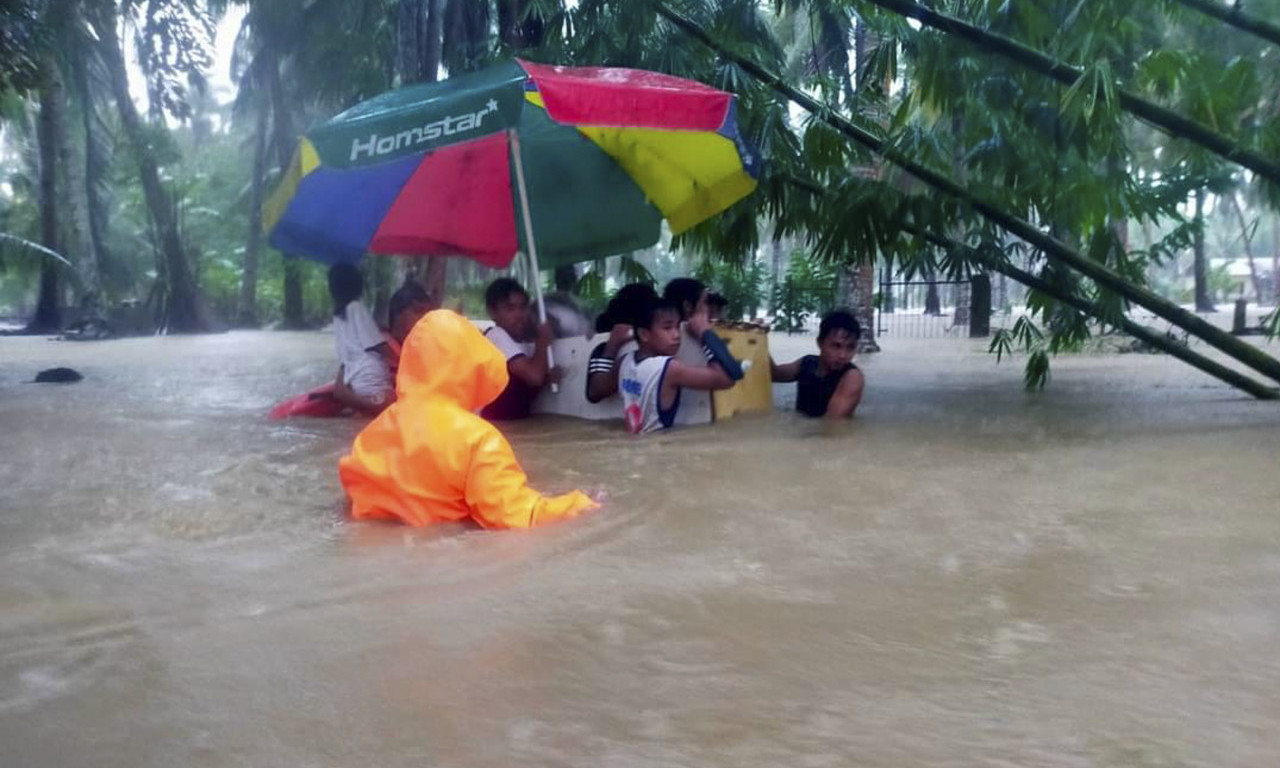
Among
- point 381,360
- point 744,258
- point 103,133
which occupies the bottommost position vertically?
point 381,360

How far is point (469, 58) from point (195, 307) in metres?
19.1

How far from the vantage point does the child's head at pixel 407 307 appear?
755cm

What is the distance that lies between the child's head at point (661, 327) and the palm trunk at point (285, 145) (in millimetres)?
22142

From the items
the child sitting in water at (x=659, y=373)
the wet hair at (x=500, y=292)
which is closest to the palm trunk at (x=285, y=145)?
the wet hair at (x=500, y=292)

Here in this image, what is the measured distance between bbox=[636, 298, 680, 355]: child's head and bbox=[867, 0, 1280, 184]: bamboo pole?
225cm

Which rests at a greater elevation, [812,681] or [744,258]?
[744,258]

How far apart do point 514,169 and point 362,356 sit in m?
1.56

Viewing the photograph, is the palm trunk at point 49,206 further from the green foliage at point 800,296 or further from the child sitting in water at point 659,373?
the child sitting in water at point 659,373

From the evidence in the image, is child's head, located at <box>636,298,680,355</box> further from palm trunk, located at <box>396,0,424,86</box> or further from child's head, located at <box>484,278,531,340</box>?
palm trunk, located at <box>396,0,424,86</box>

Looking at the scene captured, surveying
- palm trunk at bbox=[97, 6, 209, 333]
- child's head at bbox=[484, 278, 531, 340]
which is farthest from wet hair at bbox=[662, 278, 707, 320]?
palm trunk at bbox=[97, 6, 209, 333]

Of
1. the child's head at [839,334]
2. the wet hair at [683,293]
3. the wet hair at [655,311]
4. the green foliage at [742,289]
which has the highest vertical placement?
the green foliage at [742,289]

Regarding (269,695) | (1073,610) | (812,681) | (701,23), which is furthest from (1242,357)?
(269,695)

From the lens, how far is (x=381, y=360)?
310 inches

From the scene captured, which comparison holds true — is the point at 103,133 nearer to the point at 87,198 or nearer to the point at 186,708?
the point at 87,198
